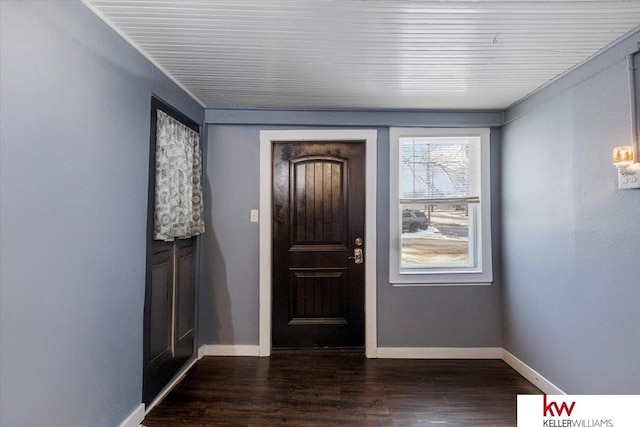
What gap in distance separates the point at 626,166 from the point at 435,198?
55.3 inches

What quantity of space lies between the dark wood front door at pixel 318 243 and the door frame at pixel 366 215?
0.28 ft

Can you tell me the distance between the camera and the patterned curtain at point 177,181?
6.86ft

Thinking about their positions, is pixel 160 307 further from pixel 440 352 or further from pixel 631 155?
pixel 631 155

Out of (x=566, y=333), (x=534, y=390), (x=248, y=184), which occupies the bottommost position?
(x=534, y=390)

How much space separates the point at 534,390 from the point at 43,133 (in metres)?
3.20

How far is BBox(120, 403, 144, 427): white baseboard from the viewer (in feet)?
5.89

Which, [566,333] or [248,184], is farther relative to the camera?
[248,184]

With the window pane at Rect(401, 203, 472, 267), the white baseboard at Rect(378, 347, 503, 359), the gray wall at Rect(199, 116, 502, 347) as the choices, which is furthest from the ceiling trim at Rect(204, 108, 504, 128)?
the white baseboard at Rect(378, 347, 503, 359)

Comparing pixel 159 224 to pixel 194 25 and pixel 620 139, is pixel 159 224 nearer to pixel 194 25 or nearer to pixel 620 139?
pixel 194 25

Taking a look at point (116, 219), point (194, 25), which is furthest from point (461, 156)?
point (116, 219)

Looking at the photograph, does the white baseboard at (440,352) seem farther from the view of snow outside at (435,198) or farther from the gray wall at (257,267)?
the view of snow outside at (435,198)

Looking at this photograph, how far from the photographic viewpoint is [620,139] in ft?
5.50

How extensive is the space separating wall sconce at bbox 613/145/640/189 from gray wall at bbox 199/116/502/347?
1255 millimetres

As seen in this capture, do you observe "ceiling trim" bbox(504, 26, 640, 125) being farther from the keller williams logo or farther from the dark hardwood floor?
the dark hardwood floor
